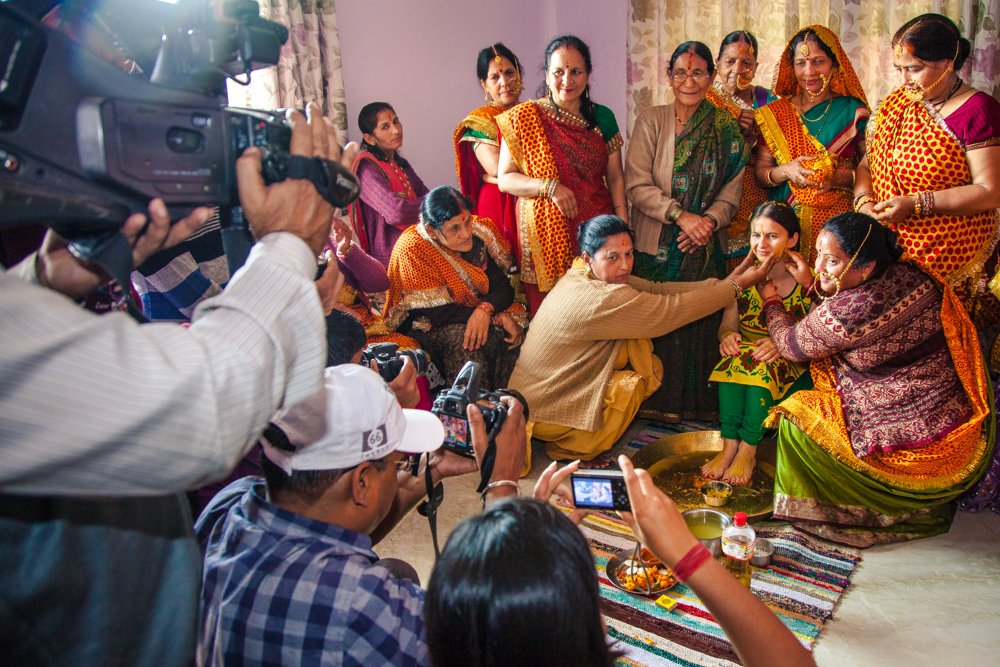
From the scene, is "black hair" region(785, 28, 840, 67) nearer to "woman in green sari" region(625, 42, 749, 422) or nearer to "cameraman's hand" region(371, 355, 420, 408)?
"woman in green sari" region(625, 42, 749, 422)

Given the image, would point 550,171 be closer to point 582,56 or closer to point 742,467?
point 582,56

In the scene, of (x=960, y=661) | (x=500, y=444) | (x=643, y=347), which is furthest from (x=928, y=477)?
(x=500, y=444)

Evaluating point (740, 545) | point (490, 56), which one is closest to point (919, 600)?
point (740, 545)

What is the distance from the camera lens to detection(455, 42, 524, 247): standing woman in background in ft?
9.91

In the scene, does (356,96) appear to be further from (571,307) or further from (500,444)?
(500,444)

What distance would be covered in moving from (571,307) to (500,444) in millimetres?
1260

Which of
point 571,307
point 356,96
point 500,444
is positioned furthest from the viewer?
point 356,96

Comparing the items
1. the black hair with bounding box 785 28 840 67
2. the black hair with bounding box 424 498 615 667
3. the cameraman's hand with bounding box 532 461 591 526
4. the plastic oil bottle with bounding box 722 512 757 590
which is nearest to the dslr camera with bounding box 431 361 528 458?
the cameraman's hand with bounding box 532 461 591 526

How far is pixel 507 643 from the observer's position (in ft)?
2.30

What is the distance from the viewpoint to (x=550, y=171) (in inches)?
107

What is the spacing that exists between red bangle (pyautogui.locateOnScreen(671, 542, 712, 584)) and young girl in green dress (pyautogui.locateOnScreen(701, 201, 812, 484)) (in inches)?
64.1

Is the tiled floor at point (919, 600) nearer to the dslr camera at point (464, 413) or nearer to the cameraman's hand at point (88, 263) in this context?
the dslr camera at point (464, 413)

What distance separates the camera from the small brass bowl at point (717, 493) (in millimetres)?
2186

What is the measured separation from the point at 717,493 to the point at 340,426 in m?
1.65
